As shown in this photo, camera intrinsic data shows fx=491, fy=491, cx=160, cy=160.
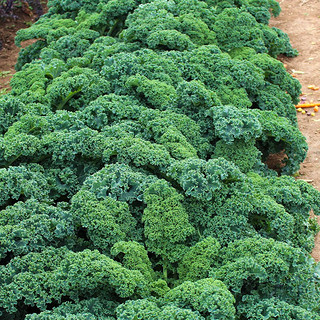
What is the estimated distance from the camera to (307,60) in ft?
32.5

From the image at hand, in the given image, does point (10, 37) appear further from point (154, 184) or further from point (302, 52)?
point (154, 184)

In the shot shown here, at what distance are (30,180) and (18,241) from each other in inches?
29.8

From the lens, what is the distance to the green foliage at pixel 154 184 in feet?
13.9

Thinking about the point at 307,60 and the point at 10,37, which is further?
the point at 10,37

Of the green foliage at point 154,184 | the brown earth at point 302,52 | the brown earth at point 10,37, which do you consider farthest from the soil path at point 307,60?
the brown earth at point 10,37

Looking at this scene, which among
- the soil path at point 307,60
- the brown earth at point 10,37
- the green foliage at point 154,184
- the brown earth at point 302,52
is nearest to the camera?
the green foliage at point 154,184

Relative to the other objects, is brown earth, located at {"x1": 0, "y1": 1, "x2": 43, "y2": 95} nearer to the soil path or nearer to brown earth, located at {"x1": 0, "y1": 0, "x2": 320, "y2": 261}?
brown earth, located at {"x1": 0, "y1": 0, "x2": 320, "y2": 261}

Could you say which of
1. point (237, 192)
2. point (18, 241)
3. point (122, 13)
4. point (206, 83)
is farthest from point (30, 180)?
point (122, 13)

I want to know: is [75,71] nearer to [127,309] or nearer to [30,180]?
[30,180]

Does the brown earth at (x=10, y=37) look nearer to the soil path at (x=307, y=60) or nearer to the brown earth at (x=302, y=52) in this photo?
the brown earth at (x=302, y=52)

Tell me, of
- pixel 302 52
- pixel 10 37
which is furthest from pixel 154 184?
pixel 10 37

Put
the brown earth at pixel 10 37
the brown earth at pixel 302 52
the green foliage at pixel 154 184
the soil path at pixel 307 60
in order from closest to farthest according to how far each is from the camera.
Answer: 1. the green foliage at pixel 154 184
2. the soil path at pixel 307 60
3. the brown earth at pixel 302 52
4. the brown earth at pixel 10 37

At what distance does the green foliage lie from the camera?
13.9 feet

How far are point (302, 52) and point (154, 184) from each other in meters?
6.52
